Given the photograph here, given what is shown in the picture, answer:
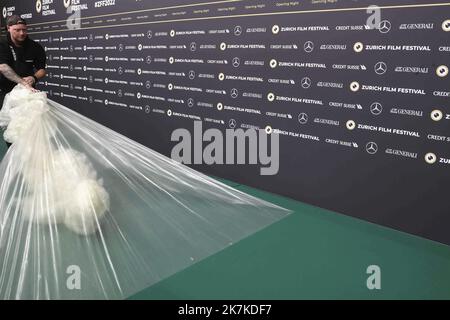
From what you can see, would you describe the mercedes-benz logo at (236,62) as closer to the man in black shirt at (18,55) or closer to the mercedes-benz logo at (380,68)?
the mercedes-benz logo at (380,68)

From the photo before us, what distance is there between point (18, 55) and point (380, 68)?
7.35 feet

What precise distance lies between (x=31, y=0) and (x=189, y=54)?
2998 mm

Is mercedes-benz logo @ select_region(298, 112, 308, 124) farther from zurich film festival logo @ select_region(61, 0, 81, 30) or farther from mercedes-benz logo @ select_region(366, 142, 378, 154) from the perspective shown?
zurich film festival logo @ select_region(61, 0, 81, 30)

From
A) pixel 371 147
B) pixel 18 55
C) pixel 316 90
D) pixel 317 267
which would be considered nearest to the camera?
pixel 317 267

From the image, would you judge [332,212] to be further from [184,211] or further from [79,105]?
[79,105]

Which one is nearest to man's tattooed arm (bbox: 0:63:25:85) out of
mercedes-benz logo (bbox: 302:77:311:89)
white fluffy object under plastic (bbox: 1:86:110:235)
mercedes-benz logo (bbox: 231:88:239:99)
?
white fluffy object under plastic (bbox: 1:86:110:235)

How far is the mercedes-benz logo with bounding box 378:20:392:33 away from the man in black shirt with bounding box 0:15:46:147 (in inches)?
80.4

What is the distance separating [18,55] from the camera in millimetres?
2668

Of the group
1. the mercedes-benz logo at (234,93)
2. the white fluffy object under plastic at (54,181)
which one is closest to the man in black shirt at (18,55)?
the white fluffy object under plastic at (54,181)

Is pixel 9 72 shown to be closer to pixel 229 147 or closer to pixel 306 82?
pixel 229 147

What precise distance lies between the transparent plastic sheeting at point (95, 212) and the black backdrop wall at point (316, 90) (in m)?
0.64

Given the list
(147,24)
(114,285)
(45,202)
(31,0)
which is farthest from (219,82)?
(31,0)

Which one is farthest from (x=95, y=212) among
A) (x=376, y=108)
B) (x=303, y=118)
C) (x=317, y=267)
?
(x=376, y=108)

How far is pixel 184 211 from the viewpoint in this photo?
1.80 m
